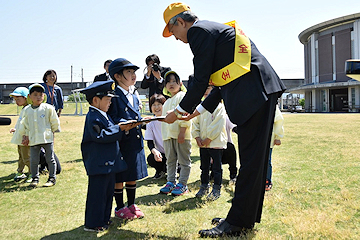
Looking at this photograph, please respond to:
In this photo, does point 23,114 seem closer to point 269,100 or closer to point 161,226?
point 161,226

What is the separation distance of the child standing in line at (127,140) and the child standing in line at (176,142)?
103 centimetres

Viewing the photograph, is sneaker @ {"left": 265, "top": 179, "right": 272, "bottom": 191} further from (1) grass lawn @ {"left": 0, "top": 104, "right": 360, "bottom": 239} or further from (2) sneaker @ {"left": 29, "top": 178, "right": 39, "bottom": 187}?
(2) sneaker @ {"left": 29, "top": 178, "right": 39, "bottom": 187}

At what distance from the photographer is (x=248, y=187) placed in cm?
302

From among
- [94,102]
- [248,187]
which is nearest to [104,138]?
[94,102]

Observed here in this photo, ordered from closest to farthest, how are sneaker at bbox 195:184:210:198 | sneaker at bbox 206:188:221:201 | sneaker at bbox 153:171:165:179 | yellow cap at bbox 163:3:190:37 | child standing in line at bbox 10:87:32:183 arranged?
yellow cap at bbox 163:3:190:37 → sneaker at bbox 206:188:221:201 → sneaker at bbox 195:184:210:198 → child standing in line at bbox 10:87:32:183 → sneaker at bbox 153:171:165:179

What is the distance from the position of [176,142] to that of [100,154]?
187 centimetres

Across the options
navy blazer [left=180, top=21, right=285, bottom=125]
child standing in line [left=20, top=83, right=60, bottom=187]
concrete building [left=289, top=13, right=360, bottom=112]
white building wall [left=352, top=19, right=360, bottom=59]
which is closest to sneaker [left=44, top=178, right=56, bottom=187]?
child standing in line [left=20, top=83, right=60, bottom=187]

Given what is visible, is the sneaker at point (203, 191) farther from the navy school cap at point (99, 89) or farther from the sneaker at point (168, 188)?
the navy school cap at point (99, 89)

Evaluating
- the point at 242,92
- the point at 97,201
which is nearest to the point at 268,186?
the point at 242,92

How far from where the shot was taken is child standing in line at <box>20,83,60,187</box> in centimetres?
522

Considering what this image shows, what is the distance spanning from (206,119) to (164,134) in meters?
0.73

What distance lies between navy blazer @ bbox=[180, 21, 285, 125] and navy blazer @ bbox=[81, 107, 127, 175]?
879 mm

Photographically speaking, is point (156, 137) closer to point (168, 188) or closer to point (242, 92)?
point (168, 188)

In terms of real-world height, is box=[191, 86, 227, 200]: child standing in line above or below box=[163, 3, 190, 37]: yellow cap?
below
